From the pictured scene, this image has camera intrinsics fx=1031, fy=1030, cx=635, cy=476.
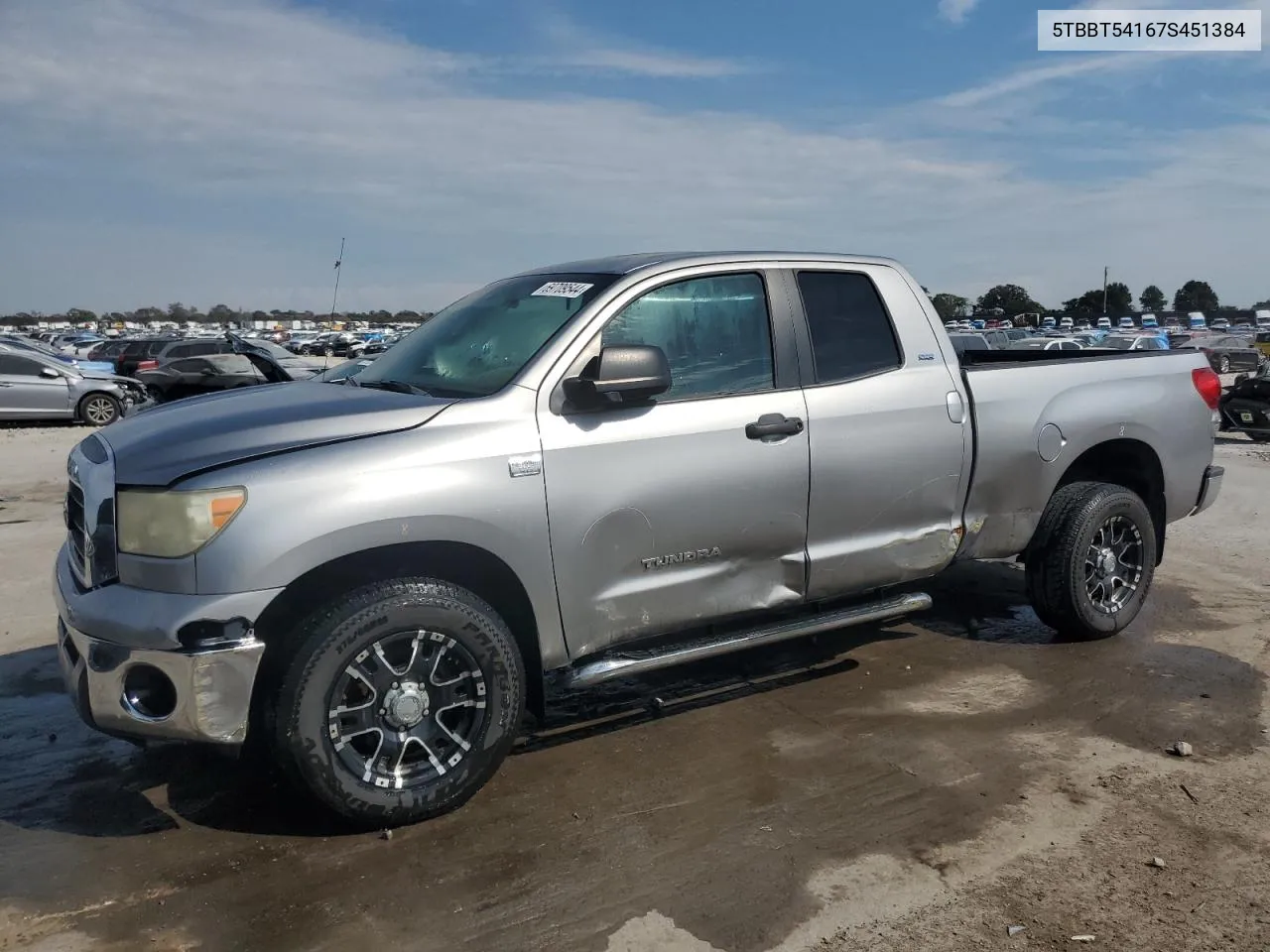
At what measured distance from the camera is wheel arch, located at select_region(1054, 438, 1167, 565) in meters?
5.62

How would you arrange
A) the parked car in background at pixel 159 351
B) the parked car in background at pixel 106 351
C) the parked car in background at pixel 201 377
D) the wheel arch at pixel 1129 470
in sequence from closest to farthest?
1. the wheel arch at pixel 1129 470
2. the parked car in background at pixel 201 377
3. the parked car in background at pixel 159 351
4. the parked car in background at pixel 106 351

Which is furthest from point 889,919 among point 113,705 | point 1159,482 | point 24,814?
point 1159,482

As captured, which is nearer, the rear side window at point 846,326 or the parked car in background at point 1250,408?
the rear side window at point 846,326

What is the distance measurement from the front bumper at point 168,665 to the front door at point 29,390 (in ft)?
55.3

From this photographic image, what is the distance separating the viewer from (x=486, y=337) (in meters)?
4.30

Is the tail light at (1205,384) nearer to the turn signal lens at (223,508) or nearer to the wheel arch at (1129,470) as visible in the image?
the wheel arch at (1129,470)

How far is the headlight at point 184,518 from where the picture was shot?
10.5 ft

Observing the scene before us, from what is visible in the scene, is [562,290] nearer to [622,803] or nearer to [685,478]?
[685,478]

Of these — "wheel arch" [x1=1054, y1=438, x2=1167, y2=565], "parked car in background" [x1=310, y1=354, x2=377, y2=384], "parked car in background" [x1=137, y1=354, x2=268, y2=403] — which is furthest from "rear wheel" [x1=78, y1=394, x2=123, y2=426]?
"wheel arch" [x1=1054, y1=438, x2=1167, y2=565]

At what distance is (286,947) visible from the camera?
9.57 ft

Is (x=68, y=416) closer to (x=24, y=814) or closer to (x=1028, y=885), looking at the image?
(x=24, y=814)

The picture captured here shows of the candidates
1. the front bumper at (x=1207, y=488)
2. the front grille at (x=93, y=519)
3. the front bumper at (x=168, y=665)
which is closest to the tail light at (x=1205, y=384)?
the front bumper at (x=1207, y=488)

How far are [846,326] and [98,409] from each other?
17.2 metres

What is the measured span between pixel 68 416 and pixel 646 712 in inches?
664
